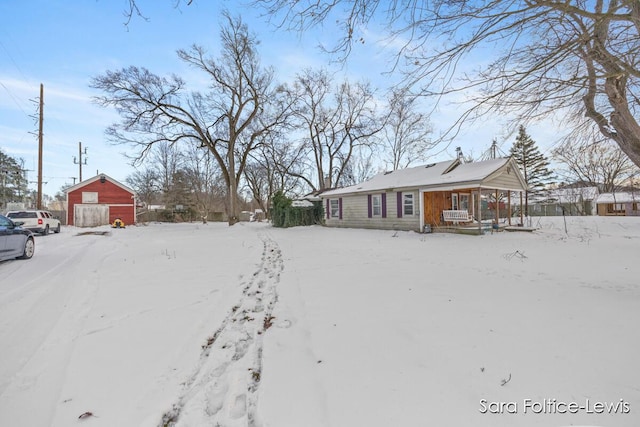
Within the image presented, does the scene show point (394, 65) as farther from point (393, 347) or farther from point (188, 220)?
point (188, 220)

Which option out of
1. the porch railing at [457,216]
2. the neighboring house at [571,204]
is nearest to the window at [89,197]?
the porch railing at [457,216]

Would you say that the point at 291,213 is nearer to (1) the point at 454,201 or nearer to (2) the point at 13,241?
(1) the point at 454,201

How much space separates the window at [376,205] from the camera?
16480 mm

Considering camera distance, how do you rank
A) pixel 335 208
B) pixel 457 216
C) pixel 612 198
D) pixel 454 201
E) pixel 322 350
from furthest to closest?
pixel 612 198 < pixel 335 208 < pixel 454 201 < pixel 457 216 < pixel 322 350

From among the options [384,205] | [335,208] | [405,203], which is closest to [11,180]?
[335,208]

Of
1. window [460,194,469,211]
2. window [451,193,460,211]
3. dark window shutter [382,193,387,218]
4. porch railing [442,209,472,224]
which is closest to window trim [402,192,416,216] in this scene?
dark window shutter [382,193,387,218]

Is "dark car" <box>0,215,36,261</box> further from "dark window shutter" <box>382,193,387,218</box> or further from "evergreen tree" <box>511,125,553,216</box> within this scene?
"evergreen tree" <box>511,125,553,216</box>

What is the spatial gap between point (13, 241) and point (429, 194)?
1583 centimetres

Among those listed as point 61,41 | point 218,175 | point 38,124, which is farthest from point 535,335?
point 218,175

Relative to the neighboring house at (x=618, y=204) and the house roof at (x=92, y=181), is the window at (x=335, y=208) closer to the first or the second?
the house roof at (x=92, y=181)

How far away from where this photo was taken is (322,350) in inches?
98.8

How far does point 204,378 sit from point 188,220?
33.0 m

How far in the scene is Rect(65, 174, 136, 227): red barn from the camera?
23203mm

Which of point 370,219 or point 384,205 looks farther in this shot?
point 370,219
